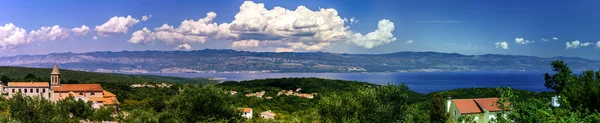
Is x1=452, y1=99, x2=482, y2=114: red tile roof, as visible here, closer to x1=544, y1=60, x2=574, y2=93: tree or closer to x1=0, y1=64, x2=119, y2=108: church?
x1=544, y1=60, x2=574, y2=93: tree

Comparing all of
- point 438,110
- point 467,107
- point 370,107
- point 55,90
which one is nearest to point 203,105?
point 370,107

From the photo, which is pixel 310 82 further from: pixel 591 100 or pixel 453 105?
pixel 591 100

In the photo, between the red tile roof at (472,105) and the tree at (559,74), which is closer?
the red tile roof at (472,105)

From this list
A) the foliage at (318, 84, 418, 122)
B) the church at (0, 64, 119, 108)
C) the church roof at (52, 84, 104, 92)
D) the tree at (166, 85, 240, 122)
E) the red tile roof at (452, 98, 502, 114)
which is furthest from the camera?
the church roof at (52, 84, 104, 92)

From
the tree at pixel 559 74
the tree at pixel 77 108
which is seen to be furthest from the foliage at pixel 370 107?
the tree at pixel 559 74

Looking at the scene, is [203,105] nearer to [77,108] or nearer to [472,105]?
[77,108]

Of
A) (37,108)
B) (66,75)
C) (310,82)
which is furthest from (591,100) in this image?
(66,75)

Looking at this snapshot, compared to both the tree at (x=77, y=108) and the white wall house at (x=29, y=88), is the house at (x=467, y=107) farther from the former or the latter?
the white wall house at (x=29, y=88)

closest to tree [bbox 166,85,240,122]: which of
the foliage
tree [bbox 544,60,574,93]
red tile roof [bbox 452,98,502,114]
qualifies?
the foliage

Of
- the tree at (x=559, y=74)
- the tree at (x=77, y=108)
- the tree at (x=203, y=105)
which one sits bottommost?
the tree at (x=77, y=108)
